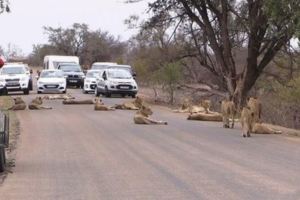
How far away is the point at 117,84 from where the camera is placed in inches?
1527

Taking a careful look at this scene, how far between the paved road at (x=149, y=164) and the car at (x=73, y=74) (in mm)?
30158

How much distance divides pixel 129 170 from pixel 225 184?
6.89 ft

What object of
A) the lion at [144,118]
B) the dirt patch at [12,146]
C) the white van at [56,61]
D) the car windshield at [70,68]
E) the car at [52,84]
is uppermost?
the white van at [56,61]

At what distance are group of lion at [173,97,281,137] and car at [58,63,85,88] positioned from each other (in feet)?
83.6

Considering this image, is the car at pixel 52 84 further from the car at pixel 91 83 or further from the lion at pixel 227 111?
the lion at pixel 227 111

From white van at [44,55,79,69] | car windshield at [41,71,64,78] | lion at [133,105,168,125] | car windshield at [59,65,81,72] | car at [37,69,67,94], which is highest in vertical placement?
white van at [44,55,79,69]

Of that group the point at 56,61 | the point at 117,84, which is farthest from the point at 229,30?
the point at 56,61

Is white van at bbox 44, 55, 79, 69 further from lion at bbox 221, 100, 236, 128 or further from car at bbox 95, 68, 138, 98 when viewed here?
lion at bbox 221, 100, 236, 128

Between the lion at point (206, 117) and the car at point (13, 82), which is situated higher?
the car at point (13, 82)

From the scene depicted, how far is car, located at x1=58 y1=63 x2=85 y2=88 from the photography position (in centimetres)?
5047

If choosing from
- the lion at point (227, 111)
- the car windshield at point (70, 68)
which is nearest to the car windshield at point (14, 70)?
the car windshield at point (70, 68)

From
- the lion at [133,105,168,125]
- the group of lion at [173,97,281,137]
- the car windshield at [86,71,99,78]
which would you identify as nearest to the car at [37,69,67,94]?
the car windshield at [86,71,99,78]

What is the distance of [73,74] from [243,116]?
3426 cm

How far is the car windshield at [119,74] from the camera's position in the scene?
39406mm
